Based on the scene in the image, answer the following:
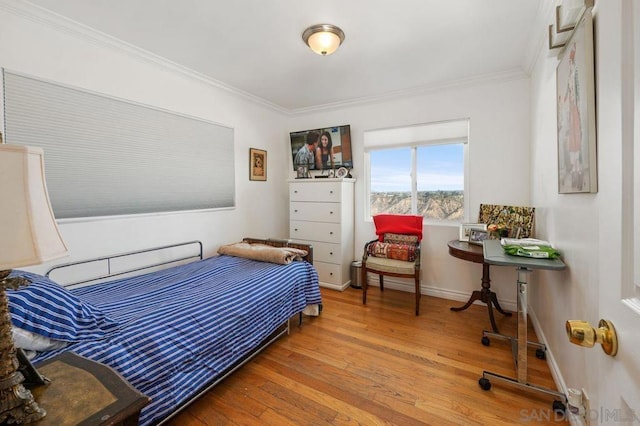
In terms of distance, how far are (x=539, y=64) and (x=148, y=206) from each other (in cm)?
369

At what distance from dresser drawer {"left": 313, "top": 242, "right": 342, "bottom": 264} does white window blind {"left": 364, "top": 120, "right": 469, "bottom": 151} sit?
4.67 feet

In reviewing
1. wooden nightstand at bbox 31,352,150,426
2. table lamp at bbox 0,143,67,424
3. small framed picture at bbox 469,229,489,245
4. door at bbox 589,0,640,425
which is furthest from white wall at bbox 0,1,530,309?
door at bbox 589,0,640,425

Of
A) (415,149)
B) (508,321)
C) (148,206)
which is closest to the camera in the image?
(148,206)

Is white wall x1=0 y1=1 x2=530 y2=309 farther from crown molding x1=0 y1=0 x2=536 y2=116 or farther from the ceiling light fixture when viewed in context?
the ceiling light fixture

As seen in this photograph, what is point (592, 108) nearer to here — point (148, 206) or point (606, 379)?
point (606, 379)

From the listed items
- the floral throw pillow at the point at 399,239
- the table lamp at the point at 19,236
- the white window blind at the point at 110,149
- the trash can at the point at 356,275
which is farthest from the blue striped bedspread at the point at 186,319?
the floral throw pillow at the point at 399,239

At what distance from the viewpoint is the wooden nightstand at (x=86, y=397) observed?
81 centimetres

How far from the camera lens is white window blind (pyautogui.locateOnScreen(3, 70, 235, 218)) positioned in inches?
76.7

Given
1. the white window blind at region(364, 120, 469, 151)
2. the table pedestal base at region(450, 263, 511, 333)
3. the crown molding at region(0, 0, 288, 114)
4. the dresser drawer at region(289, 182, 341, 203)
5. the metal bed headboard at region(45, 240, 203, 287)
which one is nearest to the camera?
the crown molding at region(0, 0, 288, 114)

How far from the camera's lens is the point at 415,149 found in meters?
3.51

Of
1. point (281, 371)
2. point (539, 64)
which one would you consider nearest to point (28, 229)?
point (281, 371)

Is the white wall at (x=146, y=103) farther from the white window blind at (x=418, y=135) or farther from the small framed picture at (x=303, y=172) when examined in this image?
the white window blind at (x=418, y=135)

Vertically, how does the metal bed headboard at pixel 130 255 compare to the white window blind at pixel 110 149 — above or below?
below

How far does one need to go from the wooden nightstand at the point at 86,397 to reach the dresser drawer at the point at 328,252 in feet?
9.15
